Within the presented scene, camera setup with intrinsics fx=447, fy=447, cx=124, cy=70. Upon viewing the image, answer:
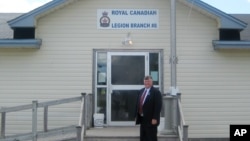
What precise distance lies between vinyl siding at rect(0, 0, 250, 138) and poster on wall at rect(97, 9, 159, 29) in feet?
0.45

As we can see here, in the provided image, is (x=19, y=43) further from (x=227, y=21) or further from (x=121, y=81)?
(x=227, y=21)

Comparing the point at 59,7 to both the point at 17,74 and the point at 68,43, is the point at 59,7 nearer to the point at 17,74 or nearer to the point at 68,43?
the point at 68,43

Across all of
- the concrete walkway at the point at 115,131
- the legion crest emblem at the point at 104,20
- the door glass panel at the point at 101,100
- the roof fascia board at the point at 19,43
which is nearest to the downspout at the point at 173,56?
the concrete walkway at the point at 115,131

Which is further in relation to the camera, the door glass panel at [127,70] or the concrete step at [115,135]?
the door glass panel at [127,70]

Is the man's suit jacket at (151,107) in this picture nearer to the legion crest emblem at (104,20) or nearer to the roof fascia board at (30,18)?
the legion crest emblem at (104,20)

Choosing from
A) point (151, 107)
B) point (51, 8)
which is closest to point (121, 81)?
point (51, 8)

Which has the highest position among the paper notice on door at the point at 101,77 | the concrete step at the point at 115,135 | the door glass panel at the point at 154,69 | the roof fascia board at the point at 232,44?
the roof fascia board at the point at 232,44

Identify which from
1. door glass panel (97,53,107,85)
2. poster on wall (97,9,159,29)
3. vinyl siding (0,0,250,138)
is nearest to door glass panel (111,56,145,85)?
door glass panel (97,53,107,85)

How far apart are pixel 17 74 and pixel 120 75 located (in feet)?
10.3

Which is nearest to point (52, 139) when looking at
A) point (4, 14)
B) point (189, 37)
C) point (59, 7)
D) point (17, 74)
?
point (17, 74)

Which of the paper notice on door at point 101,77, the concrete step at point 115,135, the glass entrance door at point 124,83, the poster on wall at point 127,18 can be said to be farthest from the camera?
the poster on wall at point 127,18

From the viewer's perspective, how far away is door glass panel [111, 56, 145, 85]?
13.6 m

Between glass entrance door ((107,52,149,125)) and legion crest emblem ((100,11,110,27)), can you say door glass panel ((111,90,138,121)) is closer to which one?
glass entrance door ((107,52,149,125))

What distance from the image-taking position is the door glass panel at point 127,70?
44.5 ft
